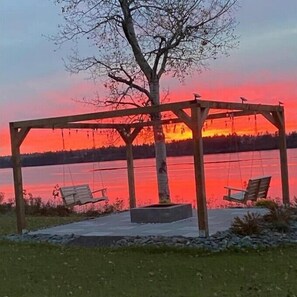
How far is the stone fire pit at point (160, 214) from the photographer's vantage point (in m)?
10.4

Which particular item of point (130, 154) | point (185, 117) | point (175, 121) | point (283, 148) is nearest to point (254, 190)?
point (283, 148)

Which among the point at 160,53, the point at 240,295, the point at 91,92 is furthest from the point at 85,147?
the point at 240,295

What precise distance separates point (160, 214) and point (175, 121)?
109 inches

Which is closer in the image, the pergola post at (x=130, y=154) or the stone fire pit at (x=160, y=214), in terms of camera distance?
the stone fire pit at (x=160, y=214)

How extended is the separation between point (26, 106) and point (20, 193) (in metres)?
9.68

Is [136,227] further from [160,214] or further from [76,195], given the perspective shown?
[76,195]

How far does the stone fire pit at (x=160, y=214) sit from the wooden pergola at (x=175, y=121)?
1.58m

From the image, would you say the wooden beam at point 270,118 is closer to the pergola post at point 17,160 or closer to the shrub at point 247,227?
the shrub at point 247,227

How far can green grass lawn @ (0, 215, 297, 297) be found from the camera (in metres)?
5.71

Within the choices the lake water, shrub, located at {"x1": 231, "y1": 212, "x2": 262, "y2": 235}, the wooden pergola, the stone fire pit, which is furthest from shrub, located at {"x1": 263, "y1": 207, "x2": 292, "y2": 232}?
the lake water

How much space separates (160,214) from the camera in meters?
10.4

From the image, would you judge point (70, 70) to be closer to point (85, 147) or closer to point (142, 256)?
point (85, 147)

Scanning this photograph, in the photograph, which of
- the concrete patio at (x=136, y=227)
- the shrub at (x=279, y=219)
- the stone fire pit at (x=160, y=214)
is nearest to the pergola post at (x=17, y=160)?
the concrete patio at (x=136, y=227)

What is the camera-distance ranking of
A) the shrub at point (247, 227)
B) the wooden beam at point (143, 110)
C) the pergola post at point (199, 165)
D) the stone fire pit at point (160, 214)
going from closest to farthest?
the shrub at point (247, 227) → the pergola post at point (199, 165) → the wooden beam at point (143, 110) → the stone fire pit at point (160, 214)
